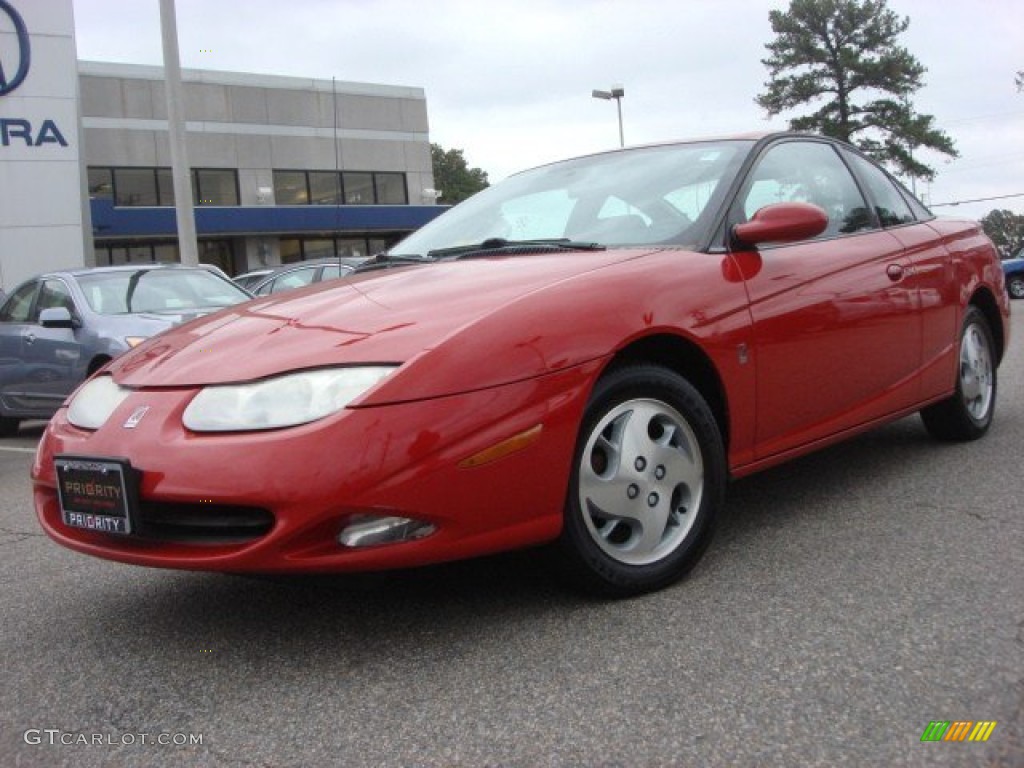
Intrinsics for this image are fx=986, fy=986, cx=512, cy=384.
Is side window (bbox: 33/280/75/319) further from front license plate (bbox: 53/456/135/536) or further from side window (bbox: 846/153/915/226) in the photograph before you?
side window (bbox: 846/153/915/226)

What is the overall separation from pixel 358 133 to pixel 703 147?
107 ft

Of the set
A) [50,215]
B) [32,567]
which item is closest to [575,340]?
[32,567]

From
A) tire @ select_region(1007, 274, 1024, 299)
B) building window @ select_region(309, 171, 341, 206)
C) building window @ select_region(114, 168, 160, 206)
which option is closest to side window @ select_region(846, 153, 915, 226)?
tire @ select_region(1007, 274, 1024, 299)

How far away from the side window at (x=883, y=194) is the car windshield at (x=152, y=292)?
4.95 meters

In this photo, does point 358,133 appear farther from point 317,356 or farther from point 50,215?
point 317,356

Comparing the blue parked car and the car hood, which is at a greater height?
the blue parked car

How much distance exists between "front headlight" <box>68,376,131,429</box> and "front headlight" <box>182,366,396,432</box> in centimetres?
38

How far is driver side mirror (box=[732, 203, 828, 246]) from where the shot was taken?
3.07m

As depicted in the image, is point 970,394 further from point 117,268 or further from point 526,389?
point 117,268

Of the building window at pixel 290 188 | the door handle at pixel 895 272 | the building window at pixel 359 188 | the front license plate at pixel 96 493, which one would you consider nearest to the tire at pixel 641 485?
the front license plate at pixel 96 493

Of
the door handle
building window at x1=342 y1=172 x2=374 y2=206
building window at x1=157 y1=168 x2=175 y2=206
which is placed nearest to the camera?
the door handle

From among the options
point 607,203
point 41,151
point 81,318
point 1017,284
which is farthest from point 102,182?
point 607,203

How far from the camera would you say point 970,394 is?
448 centimetres

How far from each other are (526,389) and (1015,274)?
23077 millimetres
